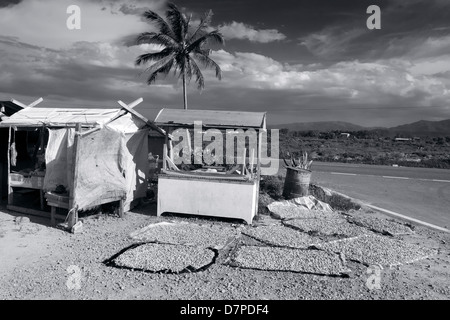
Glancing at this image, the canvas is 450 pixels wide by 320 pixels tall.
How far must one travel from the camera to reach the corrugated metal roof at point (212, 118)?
29.9 ft

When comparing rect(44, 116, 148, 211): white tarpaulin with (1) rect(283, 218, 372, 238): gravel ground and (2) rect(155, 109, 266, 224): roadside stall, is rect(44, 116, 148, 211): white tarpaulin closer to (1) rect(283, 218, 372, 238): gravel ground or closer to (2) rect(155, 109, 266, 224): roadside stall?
(2) rect(155, 109, 266, 224): roadside stall

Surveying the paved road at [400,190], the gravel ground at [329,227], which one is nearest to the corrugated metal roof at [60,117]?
the gravel ground at [329,227]

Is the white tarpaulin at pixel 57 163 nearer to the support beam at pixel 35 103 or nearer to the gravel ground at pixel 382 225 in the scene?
the support beam at pixel 35 103

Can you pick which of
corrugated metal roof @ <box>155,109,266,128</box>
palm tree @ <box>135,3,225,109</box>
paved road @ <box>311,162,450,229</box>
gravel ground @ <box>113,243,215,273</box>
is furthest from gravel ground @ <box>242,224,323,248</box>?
palm tree @ <box>135,3,225,109</box>

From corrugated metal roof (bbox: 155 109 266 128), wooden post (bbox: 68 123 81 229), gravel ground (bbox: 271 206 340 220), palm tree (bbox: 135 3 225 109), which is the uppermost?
palm tree (bbox: 135 3 225 109)

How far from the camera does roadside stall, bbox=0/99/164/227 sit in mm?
8281

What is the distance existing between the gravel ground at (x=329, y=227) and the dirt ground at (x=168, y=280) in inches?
69.1

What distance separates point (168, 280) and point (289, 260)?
7.09ft

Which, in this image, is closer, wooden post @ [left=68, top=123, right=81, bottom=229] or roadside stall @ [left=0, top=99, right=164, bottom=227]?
wooden post @ [left=68, top=123, right=81, bottom=229]

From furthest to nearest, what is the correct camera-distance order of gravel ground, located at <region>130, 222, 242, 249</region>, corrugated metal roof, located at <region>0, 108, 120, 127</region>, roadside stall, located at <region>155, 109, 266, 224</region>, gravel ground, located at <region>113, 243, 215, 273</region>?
corrugated metal roof, located at <region>0, 108, 120, 127</region>
roadside stall, located at <region>155, 109, 266, 224</region>
gravel ground, located at <region>130, 222, 242, 249</region>
gravel ground, located at <region>113, 243, 215, 273</region>

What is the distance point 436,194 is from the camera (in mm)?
13945

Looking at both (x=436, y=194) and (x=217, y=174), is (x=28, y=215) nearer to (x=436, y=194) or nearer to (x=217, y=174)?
(x=217, y=174)

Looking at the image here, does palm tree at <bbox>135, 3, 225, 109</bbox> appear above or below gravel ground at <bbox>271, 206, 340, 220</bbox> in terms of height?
above

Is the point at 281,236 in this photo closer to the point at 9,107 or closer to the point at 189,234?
the point at 189,234
